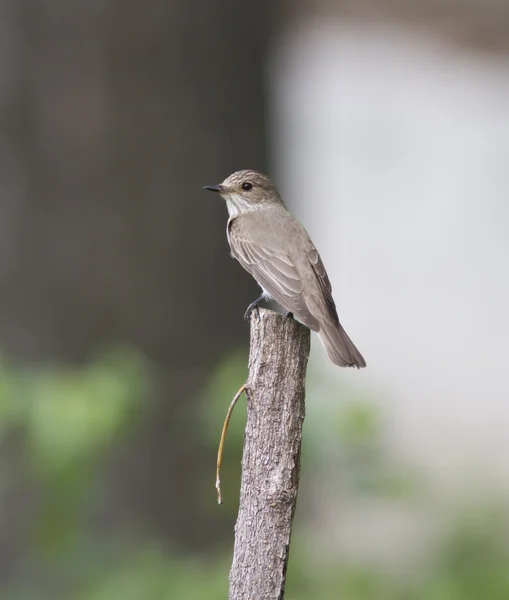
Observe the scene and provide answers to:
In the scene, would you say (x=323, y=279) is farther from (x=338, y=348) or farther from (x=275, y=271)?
(x=338, y=348)

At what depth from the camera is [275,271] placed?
445cm

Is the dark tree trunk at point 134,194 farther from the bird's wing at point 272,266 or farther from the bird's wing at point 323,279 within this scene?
the bird's wing at point 323,279

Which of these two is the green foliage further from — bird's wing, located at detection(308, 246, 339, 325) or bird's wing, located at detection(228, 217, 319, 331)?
bird's wing, located at detection(308, 246, 339, 325)

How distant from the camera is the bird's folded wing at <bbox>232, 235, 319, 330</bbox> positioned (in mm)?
4188

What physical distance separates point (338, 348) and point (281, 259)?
0.69m

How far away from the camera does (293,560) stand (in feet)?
18.2

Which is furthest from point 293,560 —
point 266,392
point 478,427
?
point 478,427

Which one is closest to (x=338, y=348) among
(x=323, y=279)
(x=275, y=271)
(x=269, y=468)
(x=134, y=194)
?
(x=323, y=279)

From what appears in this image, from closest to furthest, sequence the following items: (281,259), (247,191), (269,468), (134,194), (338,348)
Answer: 1. (269,468)
2. (338,348)
3. (281,259)
4. (247,191)
5. (134,194)

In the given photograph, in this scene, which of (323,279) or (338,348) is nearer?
(338,348)

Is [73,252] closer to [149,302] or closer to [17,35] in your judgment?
[149,302]

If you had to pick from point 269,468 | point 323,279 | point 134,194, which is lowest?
point 269,468

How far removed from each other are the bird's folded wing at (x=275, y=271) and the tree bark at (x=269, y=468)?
90 cm

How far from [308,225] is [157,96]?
464 cm
